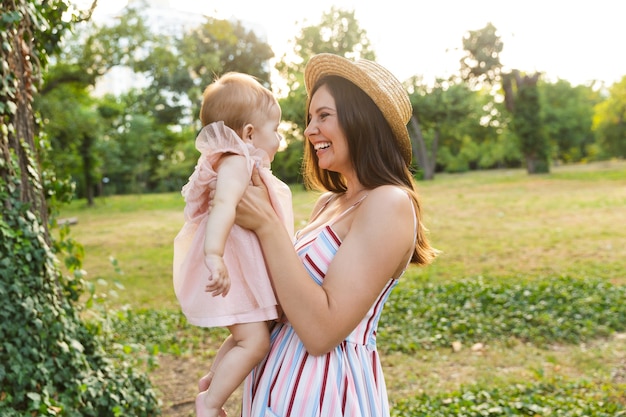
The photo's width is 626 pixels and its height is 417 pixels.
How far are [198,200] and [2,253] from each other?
5.07 ft

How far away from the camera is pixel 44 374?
3.03 meters

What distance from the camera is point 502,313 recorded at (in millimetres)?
6488

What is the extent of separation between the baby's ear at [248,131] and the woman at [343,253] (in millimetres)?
113

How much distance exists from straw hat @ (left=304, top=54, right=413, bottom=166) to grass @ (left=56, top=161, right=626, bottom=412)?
52cm

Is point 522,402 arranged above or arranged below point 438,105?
below

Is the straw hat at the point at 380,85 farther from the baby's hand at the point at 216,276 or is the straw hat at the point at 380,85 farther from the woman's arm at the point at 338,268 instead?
the baby's hand at the point at 216,276

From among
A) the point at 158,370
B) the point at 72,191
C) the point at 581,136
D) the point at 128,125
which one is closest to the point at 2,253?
the point at 72,191

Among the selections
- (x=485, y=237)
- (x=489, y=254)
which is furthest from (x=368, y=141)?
(x=485, y=237)

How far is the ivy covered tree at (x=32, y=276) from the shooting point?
289 centimetres

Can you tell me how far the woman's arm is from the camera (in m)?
1.61

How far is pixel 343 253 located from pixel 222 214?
331 mm

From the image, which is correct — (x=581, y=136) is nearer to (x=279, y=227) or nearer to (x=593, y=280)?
(x=593, y=280)

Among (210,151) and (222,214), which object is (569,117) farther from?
(222,214)

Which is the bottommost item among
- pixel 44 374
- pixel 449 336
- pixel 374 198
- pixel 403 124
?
pixel 449 336
